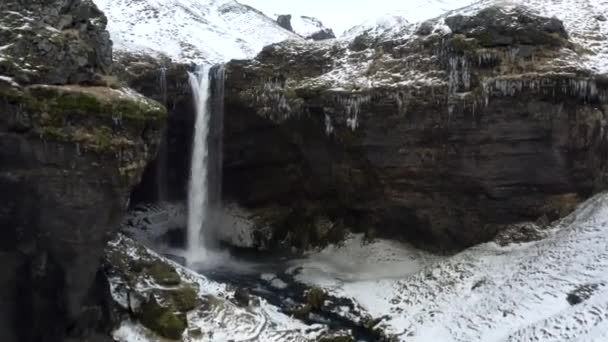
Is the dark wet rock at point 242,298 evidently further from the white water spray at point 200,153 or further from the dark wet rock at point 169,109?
the dark wet rock at point 169,109

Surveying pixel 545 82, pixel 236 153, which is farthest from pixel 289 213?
pixel 545 82

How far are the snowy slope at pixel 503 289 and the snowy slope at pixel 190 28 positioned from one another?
733 inches

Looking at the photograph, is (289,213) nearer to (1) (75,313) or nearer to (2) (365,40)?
(2) (365,40)

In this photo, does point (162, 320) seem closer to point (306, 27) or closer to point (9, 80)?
point (9, 80)

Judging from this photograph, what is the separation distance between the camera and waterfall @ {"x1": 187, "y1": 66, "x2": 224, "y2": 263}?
28.4 metres

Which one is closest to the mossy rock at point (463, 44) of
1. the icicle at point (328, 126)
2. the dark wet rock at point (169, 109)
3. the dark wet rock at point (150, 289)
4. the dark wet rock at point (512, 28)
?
the dark wet rock at point (512, 28)

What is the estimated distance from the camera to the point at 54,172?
588 inches

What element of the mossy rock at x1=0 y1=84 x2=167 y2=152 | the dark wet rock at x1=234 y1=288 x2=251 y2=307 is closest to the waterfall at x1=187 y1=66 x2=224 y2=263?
the dark wet rock at x1=234 y1=288 x2=251 y2=307

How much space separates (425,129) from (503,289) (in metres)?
7.92

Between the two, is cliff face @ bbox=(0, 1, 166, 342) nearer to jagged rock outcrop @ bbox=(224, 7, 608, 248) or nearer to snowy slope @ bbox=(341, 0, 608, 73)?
jagged rock outcrop @ bbox=(224, 7, 608, 248)

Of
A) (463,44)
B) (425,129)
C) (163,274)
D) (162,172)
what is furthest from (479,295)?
(162,172)

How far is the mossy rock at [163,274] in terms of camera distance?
1948 centimetres

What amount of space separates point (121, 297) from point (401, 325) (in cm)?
897

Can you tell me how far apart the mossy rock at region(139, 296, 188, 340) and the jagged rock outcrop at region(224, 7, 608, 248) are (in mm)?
10931
